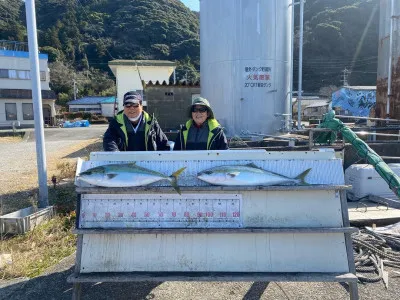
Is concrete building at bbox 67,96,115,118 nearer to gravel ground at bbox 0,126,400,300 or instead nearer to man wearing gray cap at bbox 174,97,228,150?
man wearing gray cap at bbox 174,97,228,150

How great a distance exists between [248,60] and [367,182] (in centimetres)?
344

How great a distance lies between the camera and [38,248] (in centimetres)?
414

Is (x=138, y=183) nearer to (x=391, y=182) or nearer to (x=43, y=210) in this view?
(x=391, y=182)

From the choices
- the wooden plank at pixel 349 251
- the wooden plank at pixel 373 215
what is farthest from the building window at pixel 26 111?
the wooden plank at pixel 349 251

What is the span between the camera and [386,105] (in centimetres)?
848

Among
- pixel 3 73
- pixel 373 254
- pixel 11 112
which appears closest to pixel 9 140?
pixel 11 112

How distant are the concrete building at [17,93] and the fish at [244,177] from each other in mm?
37503

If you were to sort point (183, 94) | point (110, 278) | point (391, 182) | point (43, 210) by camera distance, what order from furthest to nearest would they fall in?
1. point (183, 94)
2. point (43, 210)
3. point (391, 182)
4. point (110, 278)

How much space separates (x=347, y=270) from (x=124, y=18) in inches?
4043

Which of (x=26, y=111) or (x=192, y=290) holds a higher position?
(x=26, y=111)

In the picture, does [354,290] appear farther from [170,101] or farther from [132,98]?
[170,101]

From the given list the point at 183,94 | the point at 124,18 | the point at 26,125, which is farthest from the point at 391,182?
the point at 124,18

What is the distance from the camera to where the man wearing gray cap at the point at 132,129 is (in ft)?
11.7

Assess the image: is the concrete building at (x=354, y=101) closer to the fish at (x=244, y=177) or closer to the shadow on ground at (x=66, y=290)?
the fish at (x=244, y=177)
